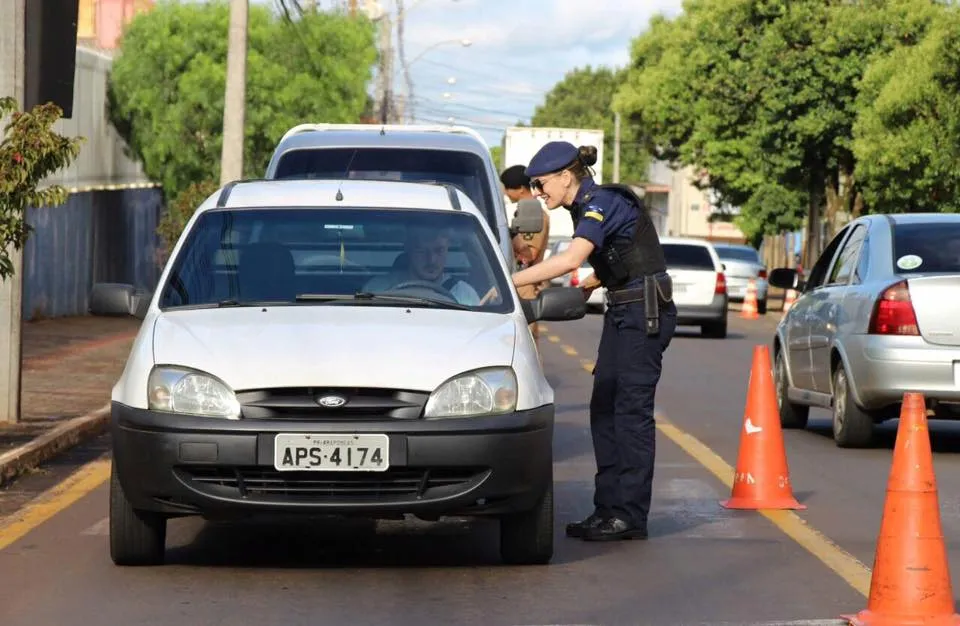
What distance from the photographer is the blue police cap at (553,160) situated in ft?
30.3

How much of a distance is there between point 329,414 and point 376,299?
3.42 ft

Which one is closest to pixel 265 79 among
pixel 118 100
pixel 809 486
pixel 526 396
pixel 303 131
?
pixel 118 100

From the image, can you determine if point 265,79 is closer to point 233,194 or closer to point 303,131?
point 303,131

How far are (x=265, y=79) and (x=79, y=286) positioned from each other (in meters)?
13.8

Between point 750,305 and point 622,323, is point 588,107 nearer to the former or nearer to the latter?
point 750,305

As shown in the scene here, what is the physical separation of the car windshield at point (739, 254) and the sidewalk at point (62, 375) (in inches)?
744

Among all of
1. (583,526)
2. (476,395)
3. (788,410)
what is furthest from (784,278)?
(476,395)

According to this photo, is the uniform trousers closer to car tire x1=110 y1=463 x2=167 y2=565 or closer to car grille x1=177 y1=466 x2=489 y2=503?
car grille x1=177 y1=466 x2=489 y2=503

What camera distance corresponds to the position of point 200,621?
7.09 meters

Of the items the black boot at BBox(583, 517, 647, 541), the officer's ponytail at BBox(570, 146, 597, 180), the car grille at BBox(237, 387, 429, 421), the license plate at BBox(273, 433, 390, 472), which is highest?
the officer's ponytail at BBox(570, 146, 597, 180)

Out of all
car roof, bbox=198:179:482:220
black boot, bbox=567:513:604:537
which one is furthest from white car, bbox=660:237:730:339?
black boot, bbox=567:513:604:537

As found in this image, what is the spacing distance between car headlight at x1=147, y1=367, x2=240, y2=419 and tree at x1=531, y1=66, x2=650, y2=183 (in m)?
129

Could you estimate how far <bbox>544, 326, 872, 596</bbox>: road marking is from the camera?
8.15 m

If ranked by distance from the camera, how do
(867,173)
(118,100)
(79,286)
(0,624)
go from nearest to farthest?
(0,624)
(79,286)
(118,100)
(867,173)
